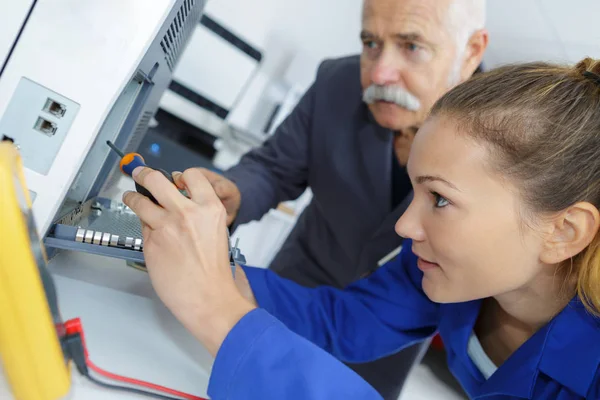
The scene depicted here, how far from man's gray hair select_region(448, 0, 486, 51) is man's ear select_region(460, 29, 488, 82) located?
14 millimetres

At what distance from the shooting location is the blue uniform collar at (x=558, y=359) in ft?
2.21

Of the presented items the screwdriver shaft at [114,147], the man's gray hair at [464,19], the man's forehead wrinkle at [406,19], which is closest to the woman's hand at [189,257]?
the screwdriver shaft at [114,147]

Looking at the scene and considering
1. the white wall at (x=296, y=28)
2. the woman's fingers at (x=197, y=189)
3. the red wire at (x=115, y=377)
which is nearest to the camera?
the red wire at (x=115, y=377)

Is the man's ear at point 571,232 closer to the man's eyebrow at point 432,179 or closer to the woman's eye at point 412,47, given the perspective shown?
the man's eyebrow at point 432,179

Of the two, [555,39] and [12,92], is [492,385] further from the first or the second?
[555,39]

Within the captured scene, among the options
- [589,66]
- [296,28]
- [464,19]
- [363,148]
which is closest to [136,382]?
[589,66]

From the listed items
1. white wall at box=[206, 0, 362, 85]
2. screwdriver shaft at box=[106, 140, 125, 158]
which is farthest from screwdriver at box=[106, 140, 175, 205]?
white wall at box=[206, 0, 362, 85]

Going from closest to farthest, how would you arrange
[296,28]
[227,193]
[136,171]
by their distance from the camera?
[136,171] → [227,193] → [296,28]

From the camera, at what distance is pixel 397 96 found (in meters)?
1.13

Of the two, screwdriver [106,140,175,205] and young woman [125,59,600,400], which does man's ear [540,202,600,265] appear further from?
screwdriver [106,140,175,205]

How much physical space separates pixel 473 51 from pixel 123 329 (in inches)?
38.3

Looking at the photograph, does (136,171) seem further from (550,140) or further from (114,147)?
(550,140)

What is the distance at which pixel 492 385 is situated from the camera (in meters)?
0.78

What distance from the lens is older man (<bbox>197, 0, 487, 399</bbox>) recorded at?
1.09m
